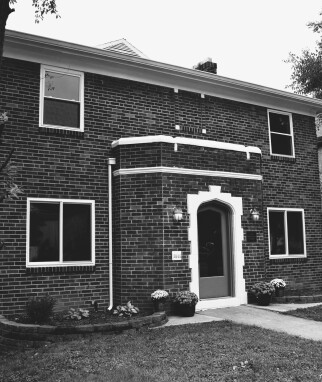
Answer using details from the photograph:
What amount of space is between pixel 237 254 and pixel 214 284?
3.11ft

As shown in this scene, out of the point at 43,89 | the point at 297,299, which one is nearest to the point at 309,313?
the point at 297,299

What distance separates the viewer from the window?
559 inches

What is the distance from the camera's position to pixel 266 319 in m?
9.51

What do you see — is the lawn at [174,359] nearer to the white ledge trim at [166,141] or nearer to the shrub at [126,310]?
the shrub at [126,310]

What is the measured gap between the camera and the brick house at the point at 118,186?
10.1 metres

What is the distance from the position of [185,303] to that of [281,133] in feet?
23.2

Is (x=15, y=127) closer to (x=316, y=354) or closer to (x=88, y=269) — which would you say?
(x=88, y=269)

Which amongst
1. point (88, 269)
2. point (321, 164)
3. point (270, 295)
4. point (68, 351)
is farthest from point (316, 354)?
point (321, 164)

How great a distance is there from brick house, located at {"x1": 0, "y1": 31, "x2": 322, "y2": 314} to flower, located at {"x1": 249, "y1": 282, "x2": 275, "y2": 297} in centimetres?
31

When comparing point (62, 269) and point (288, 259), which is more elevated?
point (288, 259)

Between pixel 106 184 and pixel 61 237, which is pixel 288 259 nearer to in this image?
pixel 106 184

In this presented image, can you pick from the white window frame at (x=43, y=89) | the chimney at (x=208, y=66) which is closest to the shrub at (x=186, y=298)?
the white window frame at (x=43, y=89)

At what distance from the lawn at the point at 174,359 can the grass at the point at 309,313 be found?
194 centimetres

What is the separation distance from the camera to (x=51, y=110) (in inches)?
A: 421
